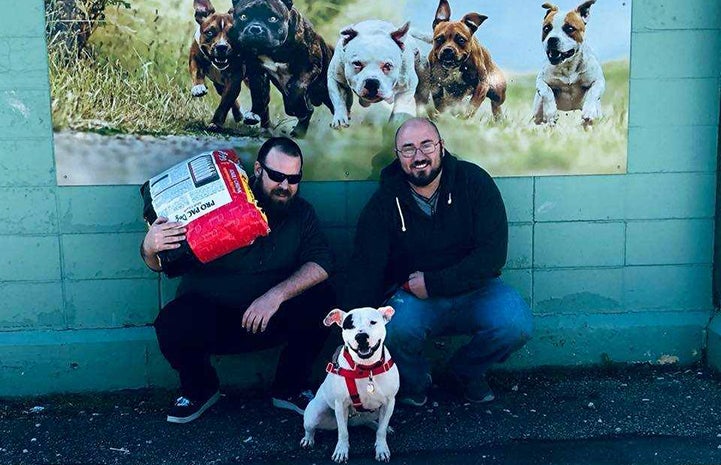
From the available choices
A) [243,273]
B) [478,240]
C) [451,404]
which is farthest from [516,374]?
[243,273]

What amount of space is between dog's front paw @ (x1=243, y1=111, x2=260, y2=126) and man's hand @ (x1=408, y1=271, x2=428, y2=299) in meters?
1.22

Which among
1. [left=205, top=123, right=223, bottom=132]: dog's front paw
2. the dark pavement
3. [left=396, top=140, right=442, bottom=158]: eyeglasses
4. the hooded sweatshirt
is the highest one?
[left=205, top=123, right=223, bottom=132]: dog's front paw

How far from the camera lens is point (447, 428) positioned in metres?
3.77

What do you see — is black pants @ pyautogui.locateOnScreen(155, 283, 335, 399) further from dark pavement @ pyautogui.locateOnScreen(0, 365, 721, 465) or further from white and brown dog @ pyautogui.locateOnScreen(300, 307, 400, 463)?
white and brown dog @ pyautogui.locateOnScreen(300, 307, 400, 463)

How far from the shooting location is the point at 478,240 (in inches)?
155

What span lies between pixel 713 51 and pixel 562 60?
85 centimetres

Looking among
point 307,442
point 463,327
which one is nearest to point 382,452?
point 307,442

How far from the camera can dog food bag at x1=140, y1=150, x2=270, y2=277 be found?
3.57 metres

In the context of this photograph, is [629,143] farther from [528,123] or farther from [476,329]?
[476,329]

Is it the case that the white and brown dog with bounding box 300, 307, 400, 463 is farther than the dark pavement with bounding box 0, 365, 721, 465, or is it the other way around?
the dark pavement with bounding box 0, 365, 721, 465

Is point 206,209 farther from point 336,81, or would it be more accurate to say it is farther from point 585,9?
point 585,9

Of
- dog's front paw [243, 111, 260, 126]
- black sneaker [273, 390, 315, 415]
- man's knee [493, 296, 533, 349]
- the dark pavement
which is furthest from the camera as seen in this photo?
dog's front paw [243, 111, 260, 126]

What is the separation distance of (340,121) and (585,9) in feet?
4.89

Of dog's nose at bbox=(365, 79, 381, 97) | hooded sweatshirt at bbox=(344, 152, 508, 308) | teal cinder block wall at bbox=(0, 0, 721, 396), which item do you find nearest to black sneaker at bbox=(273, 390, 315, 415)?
teal cinder block wall at bbox=(0, 0, 721, 396)
